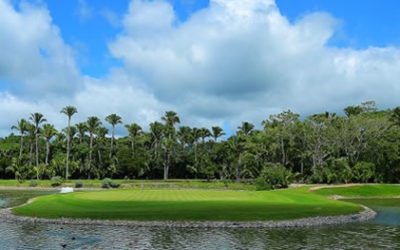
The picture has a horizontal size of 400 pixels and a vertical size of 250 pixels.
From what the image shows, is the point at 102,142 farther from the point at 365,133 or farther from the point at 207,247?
the point at 207,247

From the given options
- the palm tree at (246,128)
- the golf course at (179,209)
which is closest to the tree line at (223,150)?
the palm tree at (246,128)

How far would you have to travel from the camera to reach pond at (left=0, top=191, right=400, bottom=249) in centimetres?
3156

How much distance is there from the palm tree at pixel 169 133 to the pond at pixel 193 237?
387 feet

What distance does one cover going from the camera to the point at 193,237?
3494 centimetres

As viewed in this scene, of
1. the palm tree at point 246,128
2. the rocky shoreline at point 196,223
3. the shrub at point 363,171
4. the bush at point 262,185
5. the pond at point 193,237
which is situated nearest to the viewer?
the pond at point 193,237

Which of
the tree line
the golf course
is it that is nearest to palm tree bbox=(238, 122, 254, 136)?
the tree line

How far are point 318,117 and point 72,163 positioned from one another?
2751 inches

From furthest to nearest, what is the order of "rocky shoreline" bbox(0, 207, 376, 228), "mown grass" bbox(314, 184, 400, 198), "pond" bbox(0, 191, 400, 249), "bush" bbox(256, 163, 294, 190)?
"bush" bbox(256, 163, 294, 190), "mown grass" bbox(314, 184, 400, 198), "rocky shoreline" bbox(0, 207, 376, 228), "pond" bbox(0, 191, 400, 249)

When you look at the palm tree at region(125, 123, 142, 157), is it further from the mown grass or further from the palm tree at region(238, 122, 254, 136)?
the mown grass

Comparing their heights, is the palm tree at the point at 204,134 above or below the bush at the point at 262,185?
above

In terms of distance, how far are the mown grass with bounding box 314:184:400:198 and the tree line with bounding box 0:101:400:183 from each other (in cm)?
1376

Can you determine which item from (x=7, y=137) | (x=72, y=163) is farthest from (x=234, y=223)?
(x=7, y=137)

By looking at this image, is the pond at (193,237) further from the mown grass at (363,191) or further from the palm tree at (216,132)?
the palm tree at (216,132)

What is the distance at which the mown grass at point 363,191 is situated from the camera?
81.4 meters
